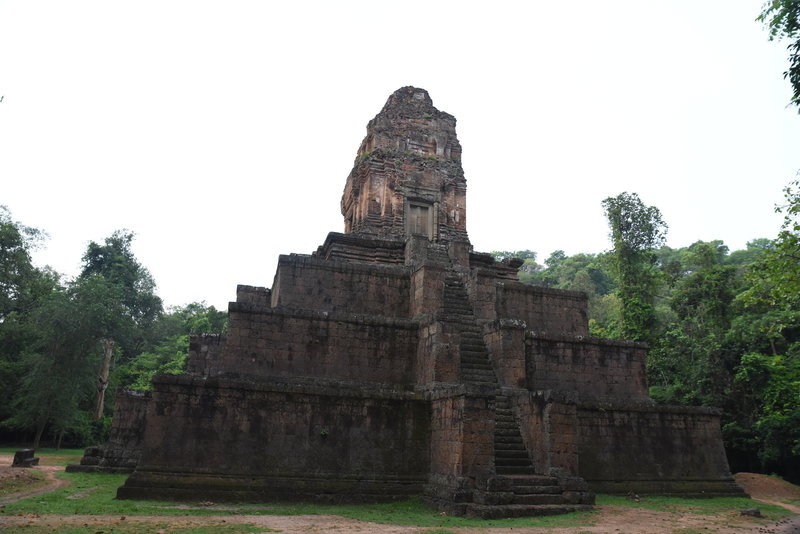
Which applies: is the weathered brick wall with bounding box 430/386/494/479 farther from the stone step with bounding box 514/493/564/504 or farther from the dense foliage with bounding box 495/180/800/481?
the dense foliage with bounding box 495/180/800/481

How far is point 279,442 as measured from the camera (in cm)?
1166

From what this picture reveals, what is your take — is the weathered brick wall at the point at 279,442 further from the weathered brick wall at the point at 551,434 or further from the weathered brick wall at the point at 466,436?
the weathered brick wall at the point at 551,434

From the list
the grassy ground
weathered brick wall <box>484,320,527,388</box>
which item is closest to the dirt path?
the grassy ground

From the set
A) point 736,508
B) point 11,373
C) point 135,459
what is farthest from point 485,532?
point 11,373

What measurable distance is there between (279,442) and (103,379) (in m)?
29.0

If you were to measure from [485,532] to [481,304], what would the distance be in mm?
8257

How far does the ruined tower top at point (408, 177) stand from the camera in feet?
71.8

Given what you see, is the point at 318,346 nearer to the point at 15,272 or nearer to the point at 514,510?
the point at 514,510

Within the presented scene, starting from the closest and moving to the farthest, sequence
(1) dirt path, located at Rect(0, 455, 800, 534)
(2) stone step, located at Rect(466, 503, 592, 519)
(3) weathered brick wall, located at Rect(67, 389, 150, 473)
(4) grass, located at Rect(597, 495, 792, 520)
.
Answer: (1) dirt path, located at Rect(0, 455, 800, 534), (2) stone step, located at Rect(466, 503, 592, 519), (4) grass, located at Rect(597, 495, 792, 520), (3) weathered brick wall, located at Rect(67, 389, 150, 473)

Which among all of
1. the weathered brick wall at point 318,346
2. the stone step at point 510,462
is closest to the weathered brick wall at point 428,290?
the weathered brick wall at point 318,346

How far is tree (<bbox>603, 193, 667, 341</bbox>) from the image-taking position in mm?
30469

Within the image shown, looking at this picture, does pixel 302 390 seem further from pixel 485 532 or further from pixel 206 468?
pixel 485 532

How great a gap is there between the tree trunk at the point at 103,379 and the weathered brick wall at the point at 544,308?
2826cm

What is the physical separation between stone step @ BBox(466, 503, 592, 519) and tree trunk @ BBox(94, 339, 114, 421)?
31.4m
